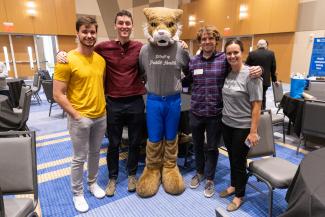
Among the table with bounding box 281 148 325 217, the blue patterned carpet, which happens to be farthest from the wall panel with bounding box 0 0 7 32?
the table with bounding box 281 148 325 217

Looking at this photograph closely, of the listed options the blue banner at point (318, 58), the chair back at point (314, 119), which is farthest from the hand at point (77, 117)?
the blue banner at point (318, 58)

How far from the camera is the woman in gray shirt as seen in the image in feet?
5.66

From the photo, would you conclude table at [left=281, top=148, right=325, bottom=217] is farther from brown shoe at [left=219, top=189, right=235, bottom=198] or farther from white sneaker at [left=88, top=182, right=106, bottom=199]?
white sneaker at [left=88, top=182, right=106, bottom=199]

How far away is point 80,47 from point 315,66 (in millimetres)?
6667

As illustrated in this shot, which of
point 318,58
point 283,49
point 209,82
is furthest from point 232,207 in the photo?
point 283,49

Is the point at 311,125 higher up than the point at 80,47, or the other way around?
the point at 80,47

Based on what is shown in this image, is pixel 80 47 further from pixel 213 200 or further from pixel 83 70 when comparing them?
pixel 213 200

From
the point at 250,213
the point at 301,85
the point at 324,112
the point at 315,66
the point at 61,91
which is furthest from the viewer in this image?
the point at 315,66

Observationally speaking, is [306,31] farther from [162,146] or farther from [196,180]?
[162,146]

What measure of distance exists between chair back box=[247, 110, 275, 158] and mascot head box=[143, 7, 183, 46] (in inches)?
40.3

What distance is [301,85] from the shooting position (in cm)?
331

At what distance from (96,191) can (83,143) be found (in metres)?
0.56

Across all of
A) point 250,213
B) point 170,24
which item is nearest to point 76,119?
point 170,24

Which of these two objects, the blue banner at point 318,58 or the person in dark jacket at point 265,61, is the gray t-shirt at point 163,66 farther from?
the blue banner at point 318,58
